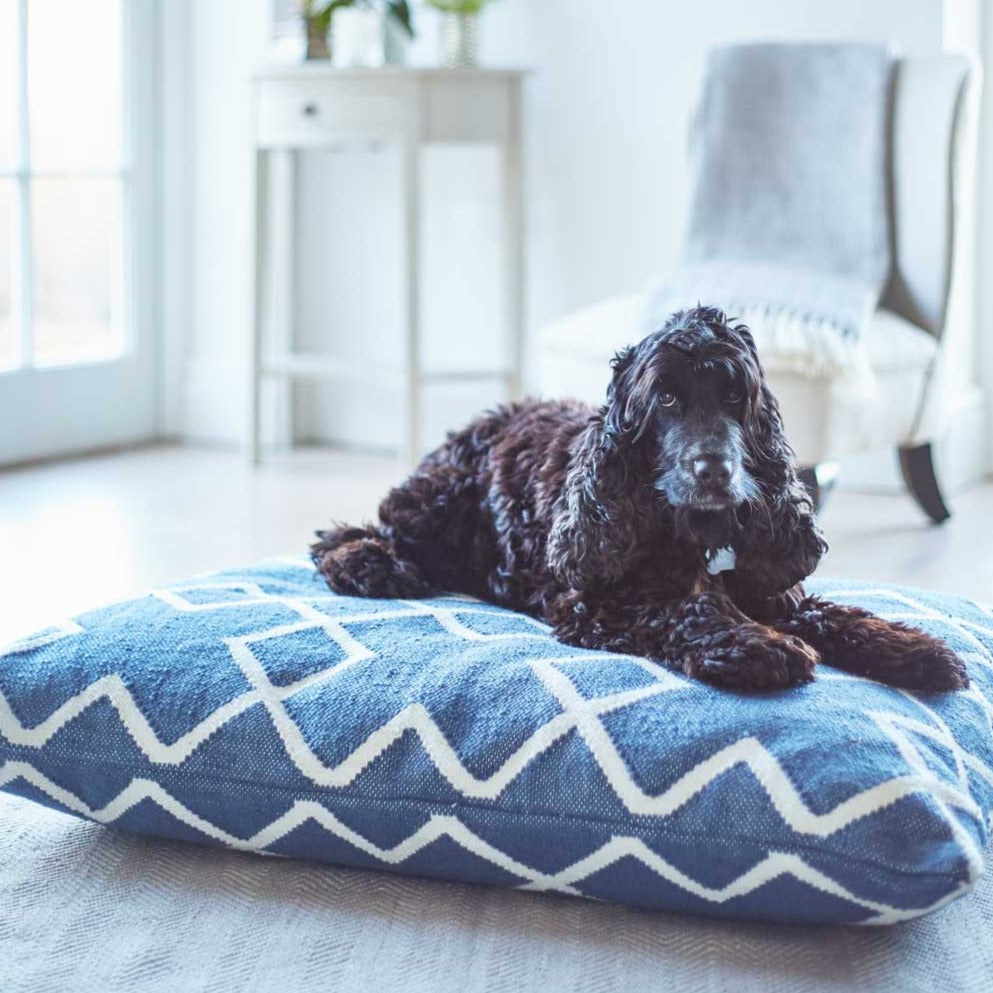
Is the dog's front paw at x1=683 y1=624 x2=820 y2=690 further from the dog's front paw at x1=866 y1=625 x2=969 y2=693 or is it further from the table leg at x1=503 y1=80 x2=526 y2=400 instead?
the table leg at x1=503 y1=80 x2=526 y2=400

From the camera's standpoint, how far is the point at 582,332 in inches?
131

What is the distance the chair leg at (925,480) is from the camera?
3.56m

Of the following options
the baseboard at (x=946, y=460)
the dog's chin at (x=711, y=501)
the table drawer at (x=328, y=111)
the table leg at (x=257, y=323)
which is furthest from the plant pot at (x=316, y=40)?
the dog's chin at (x=711, y=501)

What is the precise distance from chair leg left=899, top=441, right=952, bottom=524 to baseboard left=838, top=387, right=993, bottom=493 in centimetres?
32

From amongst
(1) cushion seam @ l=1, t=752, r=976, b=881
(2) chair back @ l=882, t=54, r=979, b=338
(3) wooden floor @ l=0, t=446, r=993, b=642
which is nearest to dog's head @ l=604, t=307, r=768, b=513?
(1) cushion seam @ l=1, t=752, r=976, b=881

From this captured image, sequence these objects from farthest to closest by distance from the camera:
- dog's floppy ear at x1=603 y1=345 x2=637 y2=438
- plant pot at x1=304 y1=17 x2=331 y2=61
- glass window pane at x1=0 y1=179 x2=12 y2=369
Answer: plant pot at x1=304 y1=17 x2=331 y2=61, glass window pane at x1=0 y1=179 x2=12 y2=369, dog's floppy ear at x1=603 y1=345 x2=637 y2=438

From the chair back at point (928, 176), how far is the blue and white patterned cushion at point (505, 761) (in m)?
1.73

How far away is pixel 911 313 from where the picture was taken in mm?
3477

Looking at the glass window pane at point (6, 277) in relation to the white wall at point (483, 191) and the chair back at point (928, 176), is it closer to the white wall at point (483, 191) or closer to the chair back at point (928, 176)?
the white wall at point (483, 191)

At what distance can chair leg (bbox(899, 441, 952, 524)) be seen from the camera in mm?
3557

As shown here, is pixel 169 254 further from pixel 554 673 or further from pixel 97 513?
pixel 554 673

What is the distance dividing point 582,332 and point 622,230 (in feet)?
3.13

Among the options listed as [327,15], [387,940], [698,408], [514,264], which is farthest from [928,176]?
[387,940]

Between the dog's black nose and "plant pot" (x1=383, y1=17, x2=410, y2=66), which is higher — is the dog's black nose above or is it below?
below
